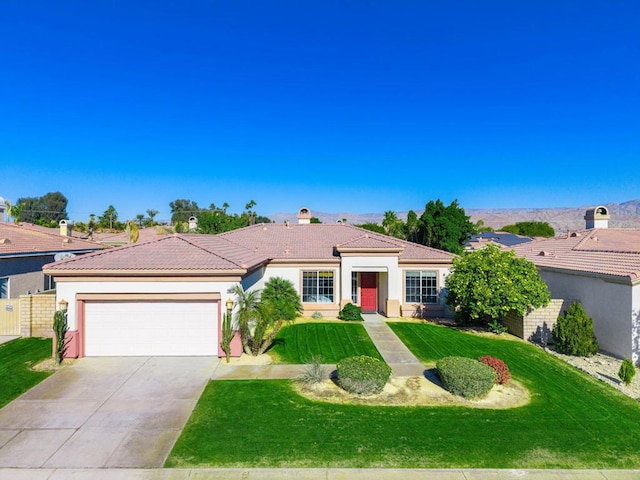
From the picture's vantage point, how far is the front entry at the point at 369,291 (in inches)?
893

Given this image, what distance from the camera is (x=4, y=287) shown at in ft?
61.7

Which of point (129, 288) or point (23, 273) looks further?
point (23, 273)

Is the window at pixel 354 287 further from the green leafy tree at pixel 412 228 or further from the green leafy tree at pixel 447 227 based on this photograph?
the green leafy tree at pixel 412 228

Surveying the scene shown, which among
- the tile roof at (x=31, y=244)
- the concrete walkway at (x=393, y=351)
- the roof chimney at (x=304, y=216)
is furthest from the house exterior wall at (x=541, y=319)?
the tile roof at (x=31, y=244)

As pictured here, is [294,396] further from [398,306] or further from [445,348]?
[398,306]

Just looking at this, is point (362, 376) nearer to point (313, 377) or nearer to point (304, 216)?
point (313, 377)

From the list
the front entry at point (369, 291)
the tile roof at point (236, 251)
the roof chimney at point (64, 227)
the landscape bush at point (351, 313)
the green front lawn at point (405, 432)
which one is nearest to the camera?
the green front lawn at point (405, 432)

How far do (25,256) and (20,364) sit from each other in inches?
344

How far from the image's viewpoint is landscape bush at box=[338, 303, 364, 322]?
2052 cm

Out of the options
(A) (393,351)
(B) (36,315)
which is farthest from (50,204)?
(A) (393,351)

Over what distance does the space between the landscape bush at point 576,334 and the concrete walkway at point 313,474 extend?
8375 mm

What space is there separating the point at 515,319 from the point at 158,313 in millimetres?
15499

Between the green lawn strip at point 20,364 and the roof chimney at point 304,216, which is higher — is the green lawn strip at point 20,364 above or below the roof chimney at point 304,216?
below

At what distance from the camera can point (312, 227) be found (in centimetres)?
2808
